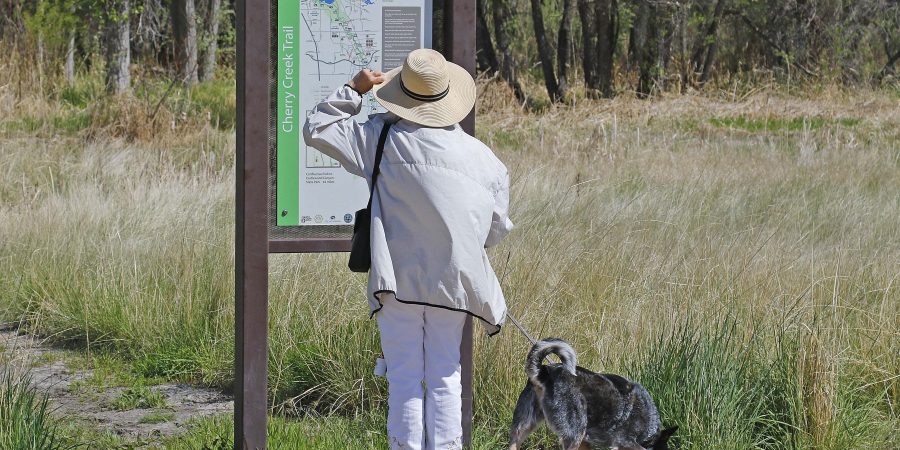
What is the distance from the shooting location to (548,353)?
4254mm

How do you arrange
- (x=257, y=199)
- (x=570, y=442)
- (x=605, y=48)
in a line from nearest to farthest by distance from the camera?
1. (x=570, y=442)
2. (x=257, y=199)
3. (x=605, y=48)

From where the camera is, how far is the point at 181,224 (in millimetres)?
8008

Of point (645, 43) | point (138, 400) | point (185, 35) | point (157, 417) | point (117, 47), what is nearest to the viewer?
point (157, 417)

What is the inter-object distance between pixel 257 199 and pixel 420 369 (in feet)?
3.11

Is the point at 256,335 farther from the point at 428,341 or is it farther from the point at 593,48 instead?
the point at 593,48

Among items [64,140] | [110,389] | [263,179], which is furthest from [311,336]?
[64,140]

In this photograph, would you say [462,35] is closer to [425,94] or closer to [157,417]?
[425,94]

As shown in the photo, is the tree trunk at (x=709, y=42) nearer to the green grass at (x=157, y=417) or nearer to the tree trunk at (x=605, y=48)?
the tree trunk at (x=605, y=48)

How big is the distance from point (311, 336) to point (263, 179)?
1.63 meters

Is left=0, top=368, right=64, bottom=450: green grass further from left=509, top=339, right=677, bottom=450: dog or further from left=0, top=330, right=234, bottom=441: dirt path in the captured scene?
left=509, top=339, right=677, bottom=450: dog

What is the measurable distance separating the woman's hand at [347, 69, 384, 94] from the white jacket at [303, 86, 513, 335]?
0.16 metres

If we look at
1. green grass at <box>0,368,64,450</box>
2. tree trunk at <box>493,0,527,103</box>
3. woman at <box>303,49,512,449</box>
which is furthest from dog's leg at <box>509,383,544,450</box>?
tree trunk at <box>493,0,527,103</box>

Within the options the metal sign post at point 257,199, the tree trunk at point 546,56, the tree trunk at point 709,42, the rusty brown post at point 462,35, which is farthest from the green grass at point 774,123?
the metal sign post at point 257,199

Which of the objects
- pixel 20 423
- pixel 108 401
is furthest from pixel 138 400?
pixel 20 423
